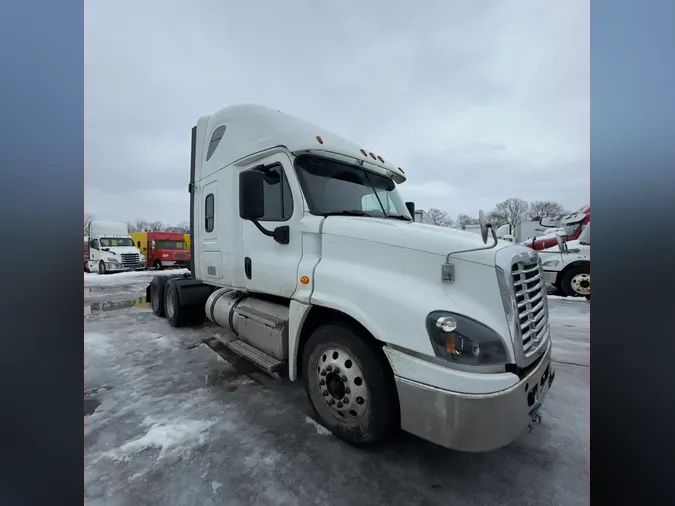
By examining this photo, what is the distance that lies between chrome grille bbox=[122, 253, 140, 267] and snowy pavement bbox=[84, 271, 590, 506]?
72.1ft

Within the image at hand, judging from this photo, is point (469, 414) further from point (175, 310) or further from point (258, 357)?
point (175, 310)

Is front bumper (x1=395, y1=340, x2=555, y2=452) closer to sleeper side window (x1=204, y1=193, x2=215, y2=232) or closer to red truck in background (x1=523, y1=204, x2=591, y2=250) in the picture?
sleeper side window (x1=204, y1=193, x2=215, y2=232)

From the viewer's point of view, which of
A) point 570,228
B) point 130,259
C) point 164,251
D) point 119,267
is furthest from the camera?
point 164,251

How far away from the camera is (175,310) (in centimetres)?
640

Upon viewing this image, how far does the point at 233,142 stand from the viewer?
4.22m

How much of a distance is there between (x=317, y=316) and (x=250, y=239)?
151 centimetres

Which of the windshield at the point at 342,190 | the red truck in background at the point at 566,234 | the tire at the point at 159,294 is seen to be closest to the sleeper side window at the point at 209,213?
the windshield at the point at 342,190

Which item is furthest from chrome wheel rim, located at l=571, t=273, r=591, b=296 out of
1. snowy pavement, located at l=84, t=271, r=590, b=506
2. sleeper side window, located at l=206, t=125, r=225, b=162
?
sleeper side window, located at l=206, t=125, r=225, b=162

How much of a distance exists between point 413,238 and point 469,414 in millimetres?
1250

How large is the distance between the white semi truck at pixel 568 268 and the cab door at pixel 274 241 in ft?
32.7

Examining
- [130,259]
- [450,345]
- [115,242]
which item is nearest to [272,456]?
[450,345]

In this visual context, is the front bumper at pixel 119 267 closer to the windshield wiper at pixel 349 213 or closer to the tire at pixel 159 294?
the tire at pixel 159 294
